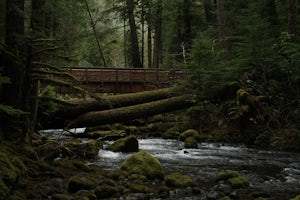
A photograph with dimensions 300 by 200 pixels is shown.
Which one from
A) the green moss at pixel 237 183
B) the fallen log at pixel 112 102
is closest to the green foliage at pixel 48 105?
the fallen log at pixel 112 102

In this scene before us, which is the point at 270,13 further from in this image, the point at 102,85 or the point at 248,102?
the point at 102,85

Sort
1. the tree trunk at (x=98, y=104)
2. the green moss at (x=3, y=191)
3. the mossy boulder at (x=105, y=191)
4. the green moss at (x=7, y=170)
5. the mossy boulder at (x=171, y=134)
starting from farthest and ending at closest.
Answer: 1. the mossy boulder at (x=171, y=134)
2. the tree trunk at (x=98, y=104)
3. the mossy boulder at (x=105, y=191)
4. the green moss at (x=7, y=170)
5. the green moss at (x=3, y=191)

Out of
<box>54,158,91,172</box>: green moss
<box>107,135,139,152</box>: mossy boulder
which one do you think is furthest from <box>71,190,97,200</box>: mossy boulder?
<box>107,135,139,152</box>: mossy boulder

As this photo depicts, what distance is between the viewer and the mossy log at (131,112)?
16297 millimetres

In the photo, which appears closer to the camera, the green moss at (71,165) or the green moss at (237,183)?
the green moss at (237,183)

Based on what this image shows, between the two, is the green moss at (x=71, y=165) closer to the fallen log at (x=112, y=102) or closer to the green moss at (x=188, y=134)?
the fallen log at (x=112, y=102)

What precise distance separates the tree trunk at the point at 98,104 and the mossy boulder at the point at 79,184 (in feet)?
18.1

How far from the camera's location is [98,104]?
55.9 feet

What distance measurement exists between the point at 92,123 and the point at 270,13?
1078cm

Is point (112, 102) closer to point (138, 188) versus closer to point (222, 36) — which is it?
point (222, 36)

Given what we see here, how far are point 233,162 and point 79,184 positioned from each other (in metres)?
5.51

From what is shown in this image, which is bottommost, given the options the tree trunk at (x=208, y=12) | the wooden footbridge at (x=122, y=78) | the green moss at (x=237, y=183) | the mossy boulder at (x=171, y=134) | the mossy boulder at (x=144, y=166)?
the green moss at (x=237, y=183)

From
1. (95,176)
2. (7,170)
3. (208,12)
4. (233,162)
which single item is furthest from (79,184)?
(208,12)

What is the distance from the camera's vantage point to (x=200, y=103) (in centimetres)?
1705
